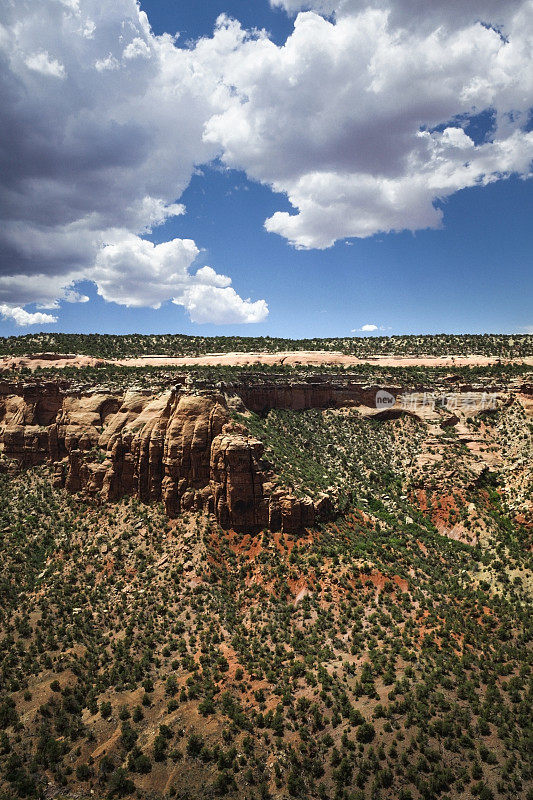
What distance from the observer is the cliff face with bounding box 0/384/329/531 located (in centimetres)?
4031

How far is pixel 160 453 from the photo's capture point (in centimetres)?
4322

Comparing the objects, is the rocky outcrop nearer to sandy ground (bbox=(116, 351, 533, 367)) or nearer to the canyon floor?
the canyon floor

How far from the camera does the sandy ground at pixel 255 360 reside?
5906 cm

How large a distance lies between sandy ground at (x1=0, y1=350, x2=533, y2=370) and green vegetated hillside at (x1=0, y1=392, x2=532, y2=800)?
716 inches

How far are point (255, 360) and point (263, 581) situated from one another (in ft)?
128

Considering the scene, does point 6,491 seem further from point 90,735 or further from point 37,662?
point 90,735

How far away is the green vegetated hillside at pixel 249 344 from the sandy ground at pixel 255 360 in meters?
3.33

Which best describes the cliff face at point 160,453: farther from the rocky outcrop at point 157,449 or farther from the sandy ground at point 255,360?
the sandy ground at point 255,360

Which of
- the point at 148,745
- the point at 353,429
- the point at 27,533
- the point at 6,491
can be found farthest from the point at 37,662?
the point at 353,429

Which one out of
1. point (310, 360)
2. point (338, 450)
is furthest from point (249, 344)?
point (338, 450)

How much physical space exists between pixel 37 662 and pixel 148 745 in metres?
11.2

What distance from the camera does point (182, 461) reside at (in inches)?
1670

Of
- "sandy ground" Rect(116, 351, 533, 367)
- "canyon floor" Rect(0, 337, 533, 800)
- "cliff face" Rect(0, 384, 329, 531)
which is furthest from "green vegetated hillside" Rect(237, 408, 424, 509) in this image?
"sandy ground" Rect(116, 351, 533, 367)

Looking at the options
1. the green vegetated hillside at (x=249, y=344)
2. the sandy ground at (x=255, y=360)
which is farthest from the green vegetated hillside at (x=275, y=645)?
the green vegetated hillside at (x=249, y=344)
